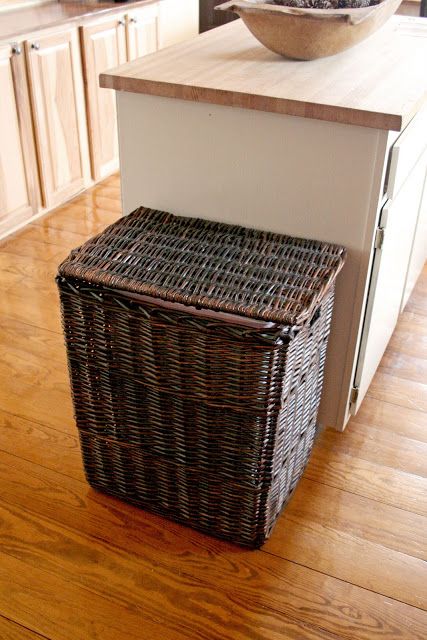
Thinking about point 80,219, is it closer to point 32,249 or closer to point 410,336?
point 32,249

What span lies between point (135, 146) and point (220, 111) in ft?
0.80

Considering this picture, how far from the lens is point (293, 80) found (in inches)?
62.4

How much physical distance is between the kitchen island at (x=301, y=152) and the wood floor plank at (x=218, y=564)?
468mm

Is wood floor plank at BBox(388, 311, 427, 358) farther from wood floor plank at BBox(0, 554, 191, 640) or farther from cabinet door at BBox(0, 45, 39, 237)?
cabinet door at BBox(0, 45, 39, 237)

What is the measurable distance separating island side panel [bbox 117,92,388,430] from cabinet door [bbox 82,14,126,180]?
5.00ft

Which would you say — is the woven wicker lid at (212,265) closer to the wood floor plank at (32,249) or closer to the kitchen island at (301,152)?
the kitchen island at (301,152)

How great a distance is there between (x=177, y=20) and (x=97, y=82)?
2.71ft

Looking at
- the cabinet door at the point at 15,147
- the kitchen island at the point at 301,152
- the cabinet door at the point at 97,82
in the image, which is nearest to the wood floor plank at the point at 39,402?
the kitchen island at the point at 301,152

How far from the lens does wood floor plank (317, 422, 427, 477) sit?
5.90 ft

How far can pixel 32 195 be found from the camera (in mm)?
2910

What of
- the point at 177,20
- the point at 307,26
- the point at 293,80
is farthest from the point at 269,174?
the point at 177,20

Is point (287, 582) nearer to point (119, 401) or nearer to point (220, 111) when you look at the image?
point (119, 401)

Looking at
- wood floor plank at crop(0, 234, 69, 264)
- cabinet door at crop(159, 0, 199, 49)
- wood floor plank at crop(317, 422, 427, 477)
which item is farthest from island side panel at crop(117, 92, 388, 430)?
cabinet door at crop(159, 0, 199, 49)

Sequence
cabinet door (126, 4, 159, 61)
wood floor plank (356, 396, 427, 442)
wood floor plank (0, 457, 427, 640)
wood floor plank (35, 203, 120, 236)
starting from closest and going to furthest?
wood floor plank (0, 457, 427, 640) < wood floor plank (356, 396, 427, 442) < wood floor plank (35, 203, 120, 236) < cabinet door (126, 4, 159, 61)
